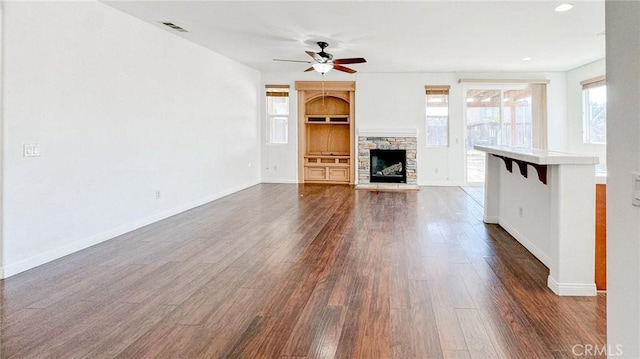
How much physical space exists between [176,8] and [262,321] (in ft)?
12.9

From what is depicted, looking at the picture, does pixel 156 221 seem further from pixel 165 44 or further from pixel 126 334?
pixel 126 334

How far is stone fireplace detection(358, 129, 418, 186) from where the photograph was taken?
30.6 feet

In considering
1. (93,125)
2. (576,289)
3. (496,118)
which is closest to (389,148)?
(496,118)

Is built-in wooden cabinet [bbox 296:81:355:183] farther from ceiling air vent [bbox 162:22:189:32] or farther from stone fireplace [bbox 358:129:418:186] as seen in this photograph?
ceiling air vent [bbox 162:22:189:32]

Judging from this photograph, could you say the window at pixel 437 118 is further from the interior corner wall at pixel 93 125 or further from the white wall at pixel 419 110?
the interior corner wall at pixel 93 125

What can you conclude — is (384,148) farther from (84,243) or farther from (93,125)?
(84,243)

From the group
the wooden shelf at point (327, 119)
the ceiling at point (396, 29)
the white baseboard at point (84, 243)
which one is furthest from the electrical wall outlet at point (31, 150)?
the wooden shelf at point (327, 119)

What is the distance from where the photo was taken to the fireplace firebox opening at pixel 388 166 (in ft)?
31.2

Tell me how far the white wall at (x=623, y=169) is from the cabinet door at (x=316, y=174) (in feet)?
28.2

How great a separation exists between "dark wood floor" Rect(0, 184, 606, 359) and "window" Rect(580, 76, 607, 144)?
5.21 metres

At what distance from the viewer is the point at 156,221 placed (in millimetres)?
5297

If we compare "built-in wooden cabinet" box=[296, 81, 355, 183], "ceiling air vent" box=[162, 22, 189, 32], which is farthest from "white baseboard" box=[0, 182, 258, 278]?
"built-in wooden cabinet" box=[296, 81, 355, 183]

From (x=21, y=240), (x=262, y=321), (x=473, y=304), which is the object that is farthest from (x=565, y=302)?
(x=21, y=240)

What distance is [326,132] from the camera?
10.2 m
